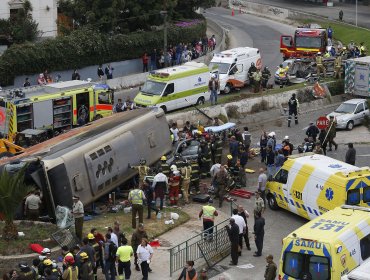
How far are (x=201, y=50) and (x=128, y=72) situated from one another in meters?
6.64

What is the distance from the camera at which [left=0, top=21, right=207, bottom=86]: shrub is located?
165 ft


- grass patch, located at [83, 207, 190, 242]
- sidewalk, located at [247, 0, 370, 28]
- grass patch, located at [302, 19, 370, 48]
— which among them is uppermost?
sidewalk, located at [247, 0, 370, 28]

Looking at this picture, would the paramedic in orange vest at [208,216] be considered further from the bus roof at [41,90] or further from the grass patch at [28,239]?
the bus roof at [41,90]

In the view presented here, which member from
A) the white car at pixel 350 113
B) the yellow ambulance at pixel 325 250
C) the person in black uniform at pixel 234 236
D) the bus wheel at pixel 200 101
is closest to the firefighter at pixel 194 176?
the person in black uniform at pixel 234 236

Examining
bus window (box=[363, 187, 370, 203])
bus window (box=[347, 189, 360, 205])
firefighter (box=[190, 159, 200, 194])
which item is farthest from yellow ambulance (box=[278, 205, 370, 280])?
firefighter (box=[190, 159, 200, 194])

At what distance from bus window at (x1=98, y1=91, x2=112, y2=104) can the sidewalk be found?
4030 centimetres

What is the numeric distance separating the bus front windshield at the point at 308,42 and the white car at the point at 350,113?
12.4m

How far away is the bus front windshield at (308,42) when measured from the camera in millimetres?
55528

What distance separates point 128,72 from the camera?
57.6 meters

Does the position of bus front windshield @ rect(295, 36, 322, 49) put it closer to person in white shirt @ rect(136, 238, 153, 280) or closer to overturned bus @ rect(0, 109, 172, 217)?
overturned bus @ rect(0, 109, 172, 217)

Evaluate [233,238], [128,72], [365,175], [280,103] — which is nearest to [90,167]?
[233,238]

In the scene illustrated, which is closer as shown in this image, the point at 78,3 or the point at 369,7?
the point at 78,3

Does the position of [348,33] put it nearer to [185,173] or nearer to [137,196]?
[185,173]

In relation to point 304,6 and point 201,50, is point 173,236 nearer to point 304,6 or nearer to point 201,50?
point 201,50
